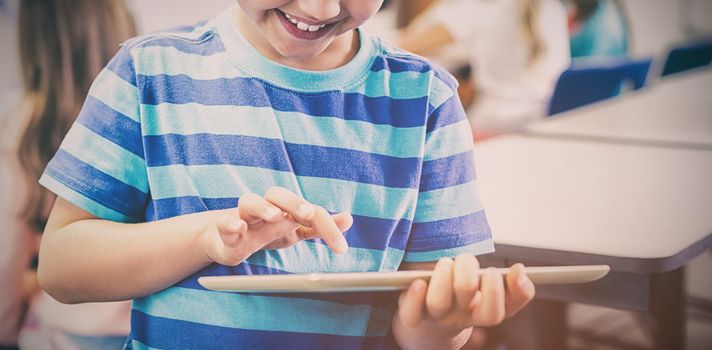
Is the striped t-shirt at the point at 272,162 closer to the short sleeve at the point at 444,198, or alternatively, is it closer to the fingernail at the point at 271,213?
the short sleeve at the point at 444,198

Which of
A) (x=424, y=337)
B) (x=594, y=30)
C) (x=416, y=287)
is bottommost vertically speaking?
(x=594, y=30)

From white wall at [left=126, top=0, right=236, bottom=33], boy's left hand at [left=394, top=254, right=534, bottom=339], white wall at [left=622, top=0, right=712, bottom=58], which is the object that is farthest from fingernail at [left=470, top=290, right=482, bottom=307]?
white wall at [left=622, top=0, right=712, bottom=58]

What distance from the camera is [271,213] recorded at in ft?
1.91

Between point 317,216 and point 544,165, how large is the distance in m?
0.86

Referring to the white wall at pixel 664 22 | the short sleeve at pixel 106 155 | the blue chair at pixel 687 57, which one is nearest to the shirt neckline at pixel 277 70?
the short sleeve at pixel 106 155

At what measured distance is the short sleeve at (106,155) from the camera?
718mm

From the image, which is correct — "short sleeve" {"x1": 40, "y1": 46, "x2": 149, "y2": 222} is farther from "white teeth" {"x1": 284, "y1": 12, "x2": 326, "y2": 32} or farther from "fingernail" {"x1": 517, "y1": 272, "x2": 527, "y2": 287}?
"fingernail" {"x1": 517, "y1": 272, "x2": 527, "y2": 287}

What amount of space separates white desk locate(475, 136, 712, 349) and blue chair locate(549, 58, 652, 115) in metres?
0.71

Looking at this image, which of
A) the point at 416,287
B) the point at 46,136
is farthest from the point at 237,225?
the point at 46,136

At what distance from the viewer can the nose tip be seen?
26.6 inches

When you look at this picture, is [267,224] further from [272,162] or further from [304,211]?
[272,162]

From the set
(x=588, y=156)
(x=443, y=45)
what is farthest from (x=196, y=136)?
(x=443, y=45)

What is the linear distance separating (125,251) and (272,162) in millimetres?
161

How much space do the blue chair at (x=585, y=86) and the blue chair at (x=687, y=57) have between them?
0.59 m
